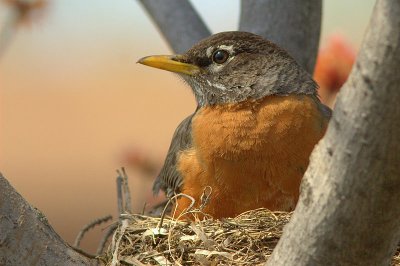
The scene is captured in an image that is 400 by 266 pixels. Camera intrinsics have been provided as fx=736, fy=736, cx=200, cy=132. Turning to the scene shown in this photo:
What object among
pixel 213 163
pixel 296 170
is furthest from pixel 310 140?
pixel 213 163

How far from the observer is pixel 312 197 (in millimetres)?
2480

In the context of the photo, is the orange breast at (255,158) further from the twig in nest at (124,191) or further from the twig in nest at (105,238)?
the twig in nest at (105,238)

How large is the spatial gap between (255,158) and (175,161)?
0.70 m

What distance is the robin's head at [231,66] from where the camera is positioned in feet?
15.7

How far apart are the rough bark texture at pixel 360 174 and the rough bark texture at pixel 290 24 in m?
3.05

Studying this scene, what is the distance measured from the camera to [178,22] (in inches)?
224

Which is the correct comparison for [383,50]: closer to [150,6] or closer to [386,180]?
[386,180]

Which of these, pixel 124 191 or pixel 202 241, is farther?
pixel 124 191

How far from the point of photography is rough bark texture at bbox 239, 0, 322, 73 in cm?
542

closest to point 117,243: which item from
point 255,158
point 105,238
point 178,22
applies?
point 105,238

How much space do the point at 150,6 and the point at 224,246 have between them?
2786mm

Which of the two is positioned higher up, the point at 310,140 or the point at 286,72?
the point at 286,72

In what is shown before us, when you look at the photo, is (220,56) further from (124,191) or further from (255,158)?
(124,191)

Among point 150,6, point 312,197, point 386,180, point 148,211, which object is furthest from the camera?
point 150,6
